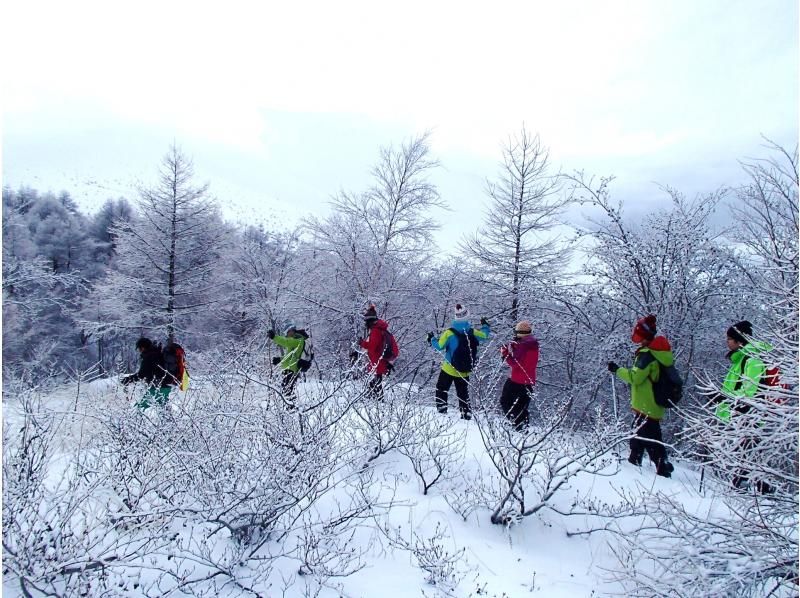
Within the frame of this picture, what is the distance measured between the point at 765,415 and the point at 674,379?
6.17 feet

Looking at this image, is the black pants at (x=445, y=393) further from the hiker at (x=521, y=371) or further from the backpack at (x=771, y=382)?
the backpack at (x=771, y=382)

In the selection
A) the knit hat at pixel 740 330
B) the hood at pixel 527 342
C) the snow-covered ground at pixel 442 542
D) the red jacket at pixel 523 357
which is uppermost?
the knit hat at pixel 740 330

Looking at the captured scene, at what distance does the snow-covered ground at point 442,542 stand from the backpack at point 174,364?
0.99 metres

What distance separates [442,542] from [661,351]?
121 inches

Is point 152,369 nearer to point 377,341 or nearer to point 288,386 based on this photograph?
point 288,386

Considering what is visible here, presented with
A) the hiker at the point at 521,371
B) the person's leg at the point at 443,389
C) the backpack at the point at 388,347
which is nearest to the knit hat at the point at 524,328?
the hiker at the point at 521,371

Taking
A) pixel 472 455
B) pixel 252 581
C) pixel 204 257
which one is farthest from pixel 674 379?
pixel 204 257

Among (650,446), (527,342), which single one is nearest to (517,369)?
(527,342)

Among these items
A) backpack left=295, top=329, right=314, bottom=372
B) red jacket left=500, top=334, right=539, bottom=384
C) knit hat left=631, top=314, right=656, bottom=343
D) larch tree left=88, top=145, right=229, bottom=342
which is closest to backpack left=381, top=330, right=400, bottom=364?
backpack left=295, top=329, right=314, bottom=372

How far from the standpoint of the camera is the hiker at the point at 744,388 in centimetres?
309

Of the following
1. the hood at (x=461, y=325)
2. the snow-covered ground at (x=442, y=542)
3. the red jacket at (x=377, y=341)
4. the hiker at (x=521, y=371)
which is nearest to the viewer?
the snow-covered ground at (x=442, y=542)

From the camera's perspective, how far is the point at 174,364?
6.20m

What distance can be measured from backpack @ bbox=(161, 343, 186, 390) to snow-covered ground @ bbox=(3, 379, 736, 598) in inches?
38.8

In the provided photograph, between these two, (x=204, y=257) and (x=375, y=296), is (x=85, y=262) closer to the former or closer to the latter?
(x=204, y=257)
